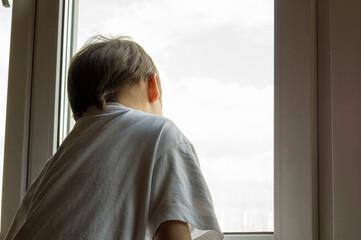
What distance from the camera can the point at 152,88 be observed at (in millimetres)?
1063

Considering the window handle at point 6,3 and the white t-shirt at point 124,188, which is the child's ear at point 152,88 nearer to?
the white t-shirt at point 124,188

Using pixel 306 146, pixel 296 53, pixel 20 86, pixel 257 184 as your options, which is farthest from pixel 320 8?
pixel 20 86

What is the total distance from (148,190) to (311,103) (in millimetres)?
439

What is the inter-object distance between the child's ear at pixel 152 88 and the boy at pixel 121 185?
3.6 inches

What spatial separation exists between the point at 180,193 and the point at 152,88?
308mm

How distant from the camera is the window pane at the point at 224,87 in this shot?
1.17 metres

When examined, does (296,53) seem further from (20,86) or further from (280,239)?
(20,86)

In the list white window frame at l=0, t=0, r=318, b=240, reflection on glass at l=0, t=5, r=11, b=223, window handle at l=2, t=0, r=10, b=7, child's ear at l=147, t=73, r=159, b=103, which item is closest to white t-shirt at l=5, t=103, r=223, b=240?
child's ear at l=147, t=73, r=159, b=103

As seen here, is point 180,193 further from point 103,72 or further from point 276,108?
point 276,108

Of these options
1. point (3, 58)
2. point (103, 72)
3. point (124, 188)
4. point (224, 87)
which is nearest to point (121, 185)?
point (124, 188)

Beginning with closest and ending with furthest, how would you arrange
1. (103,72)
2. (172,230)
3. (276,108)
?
(172,230) < (103,72) < (276,108)

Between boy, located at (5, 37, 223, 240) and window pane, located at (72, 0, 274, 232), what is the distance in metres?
0.27

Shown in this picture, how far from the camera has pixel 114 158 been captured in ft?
2.85

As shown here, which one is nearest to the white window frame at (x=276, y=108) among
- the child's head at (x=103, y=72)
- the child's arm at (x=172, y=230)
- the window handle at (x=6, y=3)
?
the window handle at (x=6, y=3)
